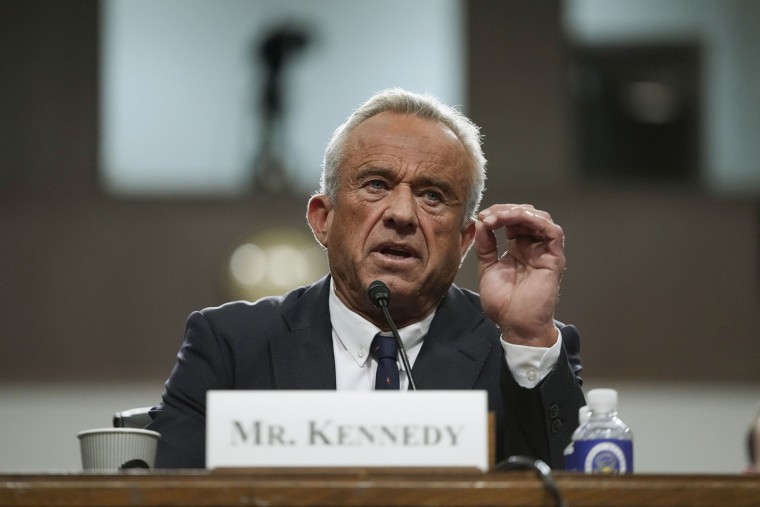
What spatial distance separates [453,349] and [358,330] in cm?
22

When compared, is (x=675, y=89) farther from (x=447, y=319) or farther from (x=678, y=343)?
(x=447, y=319)

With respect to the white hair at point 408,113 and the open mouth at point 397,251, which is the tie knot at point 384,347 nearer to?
the open mouth at point 397,251

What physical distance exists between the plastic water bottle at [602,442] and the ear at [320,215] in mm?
1102

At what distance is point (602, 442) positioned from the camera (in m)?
1.71

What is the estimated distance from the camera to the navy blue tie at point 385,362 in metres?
2.45

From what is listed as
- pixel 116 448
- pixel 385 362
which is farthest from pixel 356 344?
pixel 116 448

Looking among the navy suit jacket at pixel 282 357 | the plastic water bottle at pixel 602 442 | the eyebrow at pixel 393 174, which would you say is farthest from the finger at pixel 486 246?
the plastic water bottle at pixel 602 442

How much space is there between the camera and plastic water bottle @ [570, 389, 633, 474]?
1703mm

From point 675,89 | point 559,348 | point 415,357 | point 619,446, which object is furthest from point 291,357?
point 675,89

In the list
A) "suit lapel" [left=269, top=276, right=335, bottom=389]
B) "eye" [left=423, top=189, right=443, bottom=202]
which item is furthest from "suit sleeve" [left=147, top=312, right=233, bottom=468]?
"eye" [left=423, top=189, right=443, bottom=202]

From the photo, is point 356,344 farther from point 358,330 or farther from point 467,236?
point 467,236

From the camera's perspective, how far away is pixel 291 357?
8.30 feet

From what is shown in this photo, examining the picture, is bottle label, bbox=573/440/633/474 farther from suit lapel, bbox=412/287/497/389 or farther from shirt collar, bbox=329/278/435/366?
shirt collar, bbox=329/278/435/366

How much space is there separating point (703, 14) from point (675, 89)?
380mm
